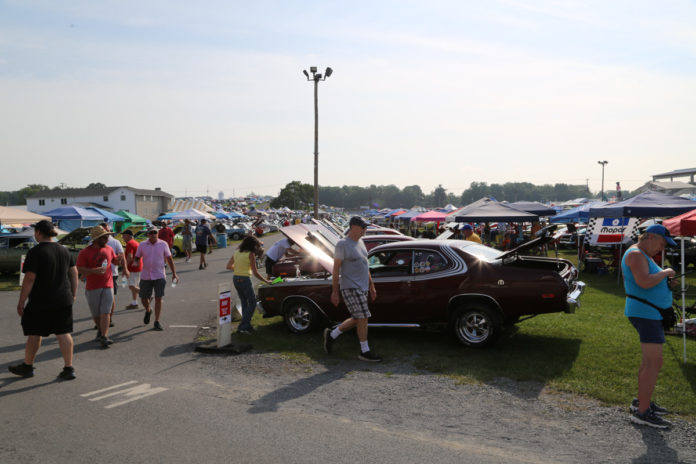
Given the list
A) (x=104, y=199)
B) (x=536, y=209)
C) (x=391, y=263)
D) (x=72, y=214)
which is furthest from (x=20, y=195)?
(x=391, y=263)

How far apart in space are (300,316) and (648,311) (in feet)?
16.8

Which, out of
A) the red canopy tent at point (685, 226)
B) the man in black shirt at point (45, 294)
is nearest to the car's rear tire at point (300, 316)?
the man in black shirt at point (45, 294)

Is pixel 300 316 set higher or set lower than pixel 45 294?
lower

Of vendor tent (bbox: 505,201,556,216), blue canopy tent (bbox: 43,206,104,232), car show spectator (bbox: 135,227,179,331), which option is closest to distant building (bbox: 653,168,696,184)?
vendor tent (bbox: 505,201,556,216)

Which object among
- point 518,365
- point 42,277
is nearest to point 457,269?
point 518,365

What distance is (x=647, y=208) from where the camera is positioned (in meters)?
13.8

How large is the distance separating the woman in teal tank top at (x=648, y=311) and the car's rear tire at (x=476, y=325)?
234 cm

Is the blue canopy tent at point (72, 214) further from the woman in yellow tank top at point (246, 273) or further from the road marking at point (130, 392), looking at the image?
the road marking at point (130, 392)

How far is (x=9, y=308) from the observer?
36.8ft

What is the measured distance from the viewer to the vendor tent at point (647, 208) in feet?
45.1

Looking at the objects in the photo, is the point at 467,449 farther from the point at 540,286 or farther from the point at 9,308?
the point at 9,308

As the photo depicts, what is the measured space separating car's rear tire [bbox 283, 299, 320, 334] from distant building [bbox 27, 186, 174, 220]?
258 ft

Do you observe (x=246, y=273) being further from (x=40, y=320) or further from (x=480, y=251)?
(x=480, y=251)

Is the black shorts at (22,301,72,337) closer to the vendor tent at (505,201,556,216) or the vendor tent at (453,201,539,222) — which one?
the vendor tent at (453,201,539,222)
